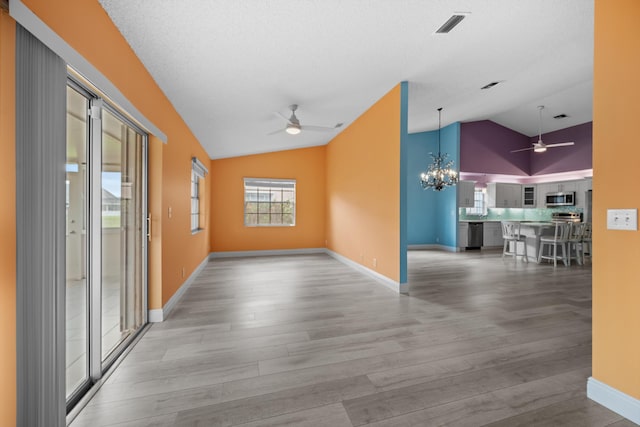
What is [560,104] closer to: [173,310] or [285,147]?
[285,147]

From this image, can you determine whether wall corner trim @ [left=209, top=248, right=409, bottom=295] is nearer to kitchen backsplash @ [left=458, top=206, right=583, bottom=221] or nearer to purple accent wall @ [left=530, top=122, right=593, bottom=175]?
kitchen backsplash @ [left=458, top=206, right=583, bottom=221]

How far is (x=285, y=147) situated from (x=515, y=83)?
4.86m

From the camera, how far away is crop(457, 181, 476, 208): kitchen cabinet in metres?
8.00

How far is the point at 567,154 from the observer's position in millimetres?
7984

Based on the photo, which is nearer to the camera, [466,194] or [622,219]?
[622,219]

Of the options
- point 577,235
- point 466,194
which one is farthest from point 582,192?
point 466,194

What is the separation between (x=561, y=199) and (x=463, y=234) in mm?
3234

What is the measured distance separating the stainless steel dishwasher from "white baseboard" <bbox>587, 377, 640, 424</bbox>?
6.77 m

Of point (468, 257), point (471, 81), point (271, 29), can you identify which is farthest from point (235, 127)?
point (468, 257)

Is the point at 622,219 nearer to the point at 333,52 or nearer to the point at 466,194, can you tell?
the point at 333,52

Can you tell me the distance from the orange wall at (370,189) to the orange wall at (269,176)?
88 centimetres

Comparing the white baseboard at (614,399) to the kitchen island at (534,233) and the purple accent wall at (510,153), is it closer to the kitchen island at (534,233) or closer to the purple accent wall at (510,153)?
the kitchen island at (534,233)

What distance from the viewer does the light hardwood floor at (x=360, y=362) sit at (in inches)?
60.2

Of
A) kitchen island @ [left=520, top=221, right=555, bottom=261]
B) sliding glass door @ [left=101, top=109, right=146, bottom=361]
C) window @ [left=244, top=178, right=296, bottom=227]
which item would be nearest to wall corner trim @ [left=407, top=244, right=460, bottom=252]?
kitchen island @ [left=520, top=221, right=555, bottom=261]
